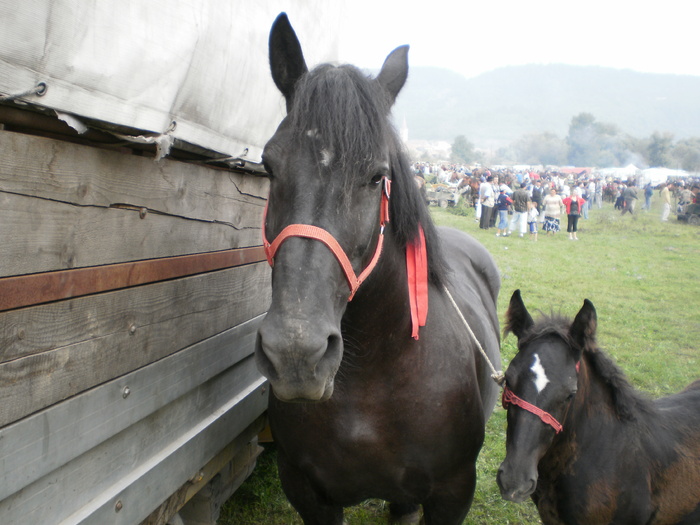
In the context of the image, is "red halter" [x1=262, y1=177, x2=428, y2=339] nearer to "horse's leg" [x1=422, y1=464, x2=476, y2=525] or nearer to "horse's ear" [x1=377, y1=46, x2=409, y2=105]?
"horse's ear" [x1=377, y1=46, x2=409, y2=105]

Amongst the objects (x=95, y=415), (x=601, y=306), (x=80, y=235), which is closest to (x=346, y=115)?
(x=80, y=235)

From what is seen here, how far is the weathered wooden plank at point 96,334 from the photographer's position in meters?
1.56

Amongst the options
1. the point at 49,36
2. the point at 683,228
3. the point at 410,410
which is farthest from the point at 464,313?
the point at 683,228

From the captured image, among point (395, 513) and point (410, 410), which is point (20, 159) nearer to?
point (410, 410)

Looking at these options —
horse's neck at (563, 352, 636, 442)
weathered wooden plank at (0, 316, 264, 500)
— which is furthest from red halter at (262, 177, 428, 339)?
horse's neck at (563, 352, 636, 442)

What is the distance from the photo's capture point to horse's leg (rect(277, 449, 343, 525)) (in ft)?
8.49

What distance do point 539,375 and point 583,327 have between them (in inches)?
15.1

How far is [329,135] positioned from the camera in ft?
5.95

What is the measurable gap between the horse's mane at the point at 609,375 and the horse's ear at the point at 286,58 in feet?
6.25

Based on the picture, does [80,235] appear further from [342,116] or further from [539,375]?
[539,375]

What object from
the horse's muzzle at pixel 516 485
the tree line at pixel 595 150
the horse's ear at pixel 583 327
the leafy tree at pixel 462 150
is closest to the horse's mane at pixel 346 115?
the horse's ear at pixel 583 327

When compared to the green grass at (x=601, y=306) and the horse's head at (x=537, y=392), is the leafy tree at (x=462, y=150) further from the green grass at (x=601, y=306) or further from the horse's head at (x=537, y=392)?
the horse's head at (x=537, y=392)

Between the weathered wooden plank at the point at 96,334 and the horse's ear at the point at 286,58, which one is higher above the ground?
A: the horse's ear at the point at 286,58

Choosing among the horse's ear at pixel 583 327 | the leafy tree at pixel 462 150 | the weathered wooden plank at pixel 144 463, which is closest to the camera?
the weathered wooden plank at pixel 144 463
